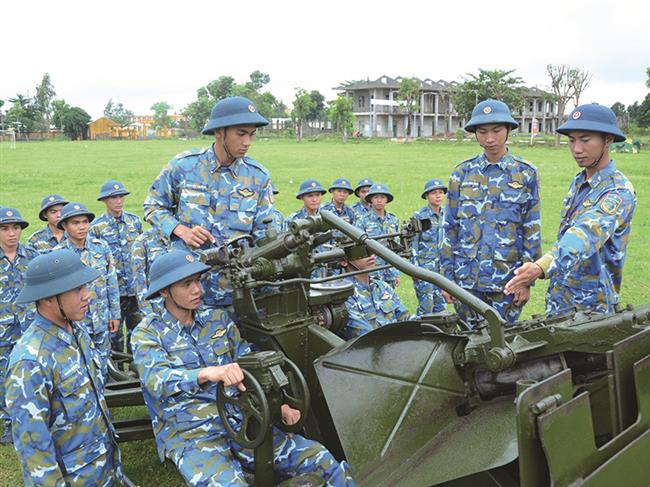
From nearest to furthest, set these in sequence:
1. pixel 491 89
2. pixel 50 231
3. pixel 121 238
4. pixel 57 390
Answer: pixel 57 390
pixel 50 231
pixel 121 238
pixel 491 89

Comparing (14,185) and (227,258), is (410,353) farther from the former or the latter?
(14,185)

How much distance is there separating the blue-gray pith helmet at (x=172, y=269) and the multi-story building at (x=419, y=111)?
64264 mm

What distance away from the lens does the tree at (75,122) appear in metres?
78.6

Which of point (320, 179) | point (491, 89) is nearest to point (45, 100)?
point (491, 89)

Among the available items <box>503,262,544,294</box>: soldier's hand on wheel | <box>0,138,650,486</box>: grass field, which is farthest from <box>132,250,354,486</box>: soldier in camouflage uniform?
<box>503,262,544,294</box>: soldier's hand on wheel

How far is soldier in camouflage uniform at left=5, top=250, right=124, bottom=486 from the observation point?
3.45m

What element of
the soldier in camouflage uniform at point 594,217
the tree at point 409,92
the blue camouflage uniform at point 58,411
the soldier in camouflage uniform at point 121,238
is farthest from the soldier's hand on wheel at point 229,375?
the tree at point 409,92

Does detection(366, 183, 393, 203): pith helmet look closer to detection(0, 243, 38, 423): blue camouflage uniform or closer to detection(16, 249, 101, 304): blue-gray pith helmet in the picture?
detection(0, 243, 38, 423): blue camouflage uniform

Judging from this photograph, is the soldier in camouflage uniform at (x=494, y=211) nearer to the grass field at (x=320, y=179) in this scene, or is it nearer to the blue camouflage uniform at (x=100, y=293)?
the grass field at (x=320, y=179)

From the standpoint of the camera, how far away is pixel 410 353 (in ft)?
11.6

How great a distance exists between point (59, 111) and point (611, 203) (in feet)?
293

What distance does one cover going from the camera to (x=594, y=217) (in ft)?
13.5

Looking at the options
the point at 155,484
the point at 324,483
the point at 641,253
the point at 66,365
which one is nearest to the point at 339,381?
the point at 324,483

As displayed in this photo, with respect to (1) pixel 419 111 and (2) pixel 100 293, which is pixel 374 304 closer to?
(2) pixel 100 293
